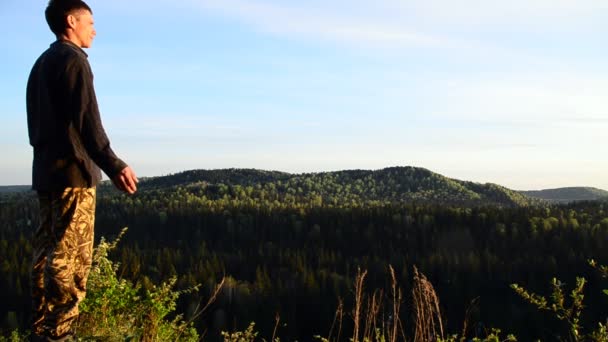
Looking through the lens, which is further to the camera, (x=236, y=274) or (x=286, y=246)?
(x=286, y=246)

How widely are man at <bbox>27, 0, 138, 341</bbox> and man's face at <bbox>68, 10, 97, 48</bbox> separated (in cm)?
1

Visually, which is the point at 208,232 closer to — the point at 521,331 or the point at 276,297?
the point at 276,297

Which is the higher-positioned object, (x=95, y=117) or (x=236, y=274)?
(x=95, y=117)

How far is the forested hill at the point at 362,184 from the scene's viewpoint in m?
140

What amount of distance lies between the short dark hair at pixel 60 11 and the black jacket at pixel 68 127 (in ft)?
0.85

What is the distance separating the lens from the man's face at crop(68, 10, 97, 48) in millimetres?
6965

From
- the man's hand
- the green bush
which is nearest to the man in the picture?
the man's hand

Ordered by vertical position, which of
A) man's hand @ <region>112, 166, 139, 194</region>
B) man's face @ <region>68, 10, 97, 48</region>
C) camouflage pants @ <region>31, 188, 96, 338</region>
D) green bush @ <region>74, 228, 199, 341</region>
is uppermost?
man's face @ <region>68, 10, 97, 48</region>

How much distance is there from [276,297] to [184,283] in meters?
7.24

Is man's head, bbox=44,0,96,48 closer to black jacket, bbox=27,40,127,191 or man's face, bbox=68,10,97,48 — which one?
man's face, bbox=68,10,97,48

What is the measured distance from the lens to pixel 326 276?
182 feet

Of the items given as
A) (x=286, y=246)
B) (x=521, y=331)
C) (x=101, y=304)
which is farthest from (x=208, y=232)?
(x=101, y=304)

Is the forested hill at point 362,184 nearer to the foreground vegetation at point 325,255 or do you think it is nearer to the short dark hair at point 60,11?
the foreground vegetation at point 325,255

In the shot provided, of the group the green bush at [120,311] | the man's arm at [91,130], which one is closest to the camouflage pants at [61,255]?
the man's arm at [91,130]
